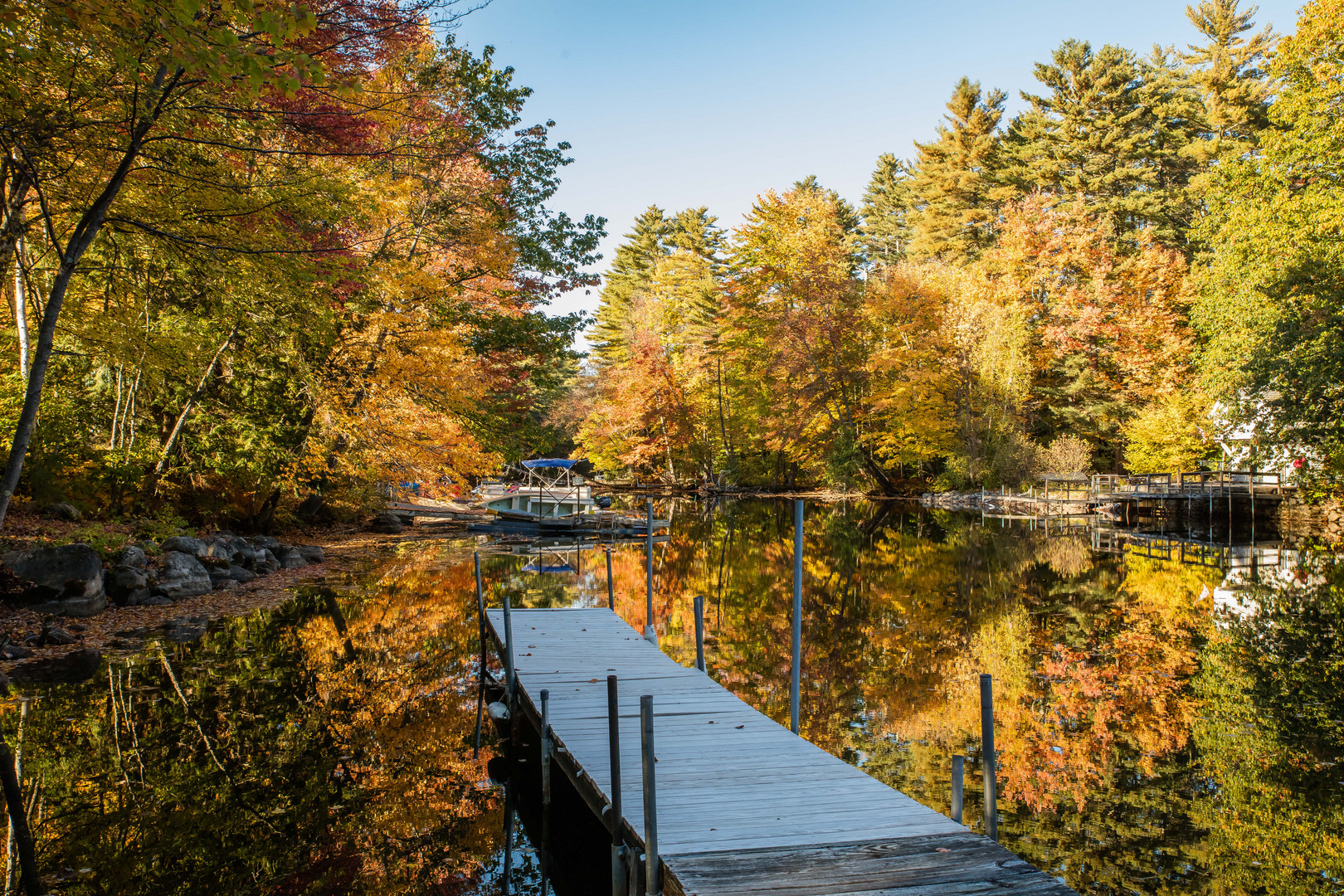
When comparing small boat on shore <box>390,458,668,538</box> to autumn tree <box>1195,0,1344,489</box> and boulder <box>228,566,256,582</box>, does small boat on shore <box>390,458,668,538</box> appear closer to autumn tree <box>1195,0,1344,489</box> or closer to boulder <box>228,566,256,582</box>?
boulder <box>228,566,256,582</box>

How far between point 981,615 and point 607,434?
38045 millimetres

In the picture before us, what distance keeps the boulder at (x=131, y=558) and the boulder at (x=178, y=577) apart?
33cm

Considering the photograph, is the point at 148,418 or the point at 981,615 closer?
the point at 981,615

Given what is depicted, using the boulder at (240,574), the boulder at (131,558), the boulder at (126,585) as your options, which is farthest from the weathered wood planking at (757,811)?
the boulder at (240,574)

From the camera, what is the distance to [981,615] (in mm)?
12852

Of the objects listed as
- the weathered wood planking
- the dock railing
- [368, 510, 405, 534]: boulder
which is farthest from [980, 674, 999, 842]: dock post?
[368, 510, 405, 534]: boulder

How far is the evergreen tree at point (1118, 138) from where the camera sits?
39.2 m

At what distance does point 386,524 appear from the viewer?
26.1 m

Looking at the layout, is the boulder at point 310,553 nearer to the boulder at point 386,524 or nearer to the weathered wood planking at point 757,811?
the boulder at point 386,524

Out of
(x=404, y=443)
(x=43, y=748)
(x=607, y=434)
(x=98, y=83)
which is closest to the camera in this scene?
(x=43, y=748)

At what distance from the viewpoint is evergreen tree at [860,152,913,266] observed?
6125 cm

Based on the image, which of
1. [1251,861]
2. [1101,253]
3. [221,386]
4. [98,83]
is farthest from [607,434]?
[1251,861]

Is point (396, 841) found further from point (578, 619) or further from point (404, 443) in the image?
point (404, 443)

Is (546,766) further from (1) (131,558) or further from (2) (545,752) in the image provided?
(1) (131,558)
